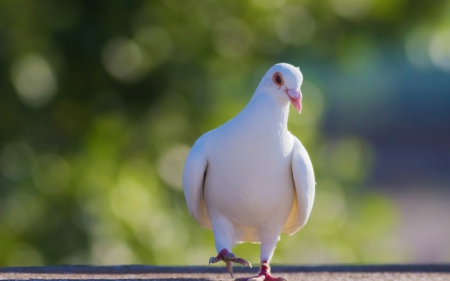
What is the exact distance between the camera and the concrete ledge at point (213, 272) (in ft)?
16.0

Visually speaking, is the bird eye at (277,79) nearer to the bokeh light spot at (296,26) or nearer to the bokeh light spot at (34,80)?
the bokeh light spot at (34,80)

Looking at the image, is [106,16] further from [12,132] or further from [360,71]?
[360,71]

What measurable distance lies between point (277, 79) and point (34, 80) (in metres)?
5.04

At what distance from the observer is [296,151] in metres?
4.39

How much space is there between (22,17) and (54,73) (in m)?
0.69

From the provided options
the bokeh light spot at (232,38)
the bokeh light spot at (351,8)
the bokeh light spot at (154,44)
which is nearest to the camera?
the bokeh light spot at (154,44)

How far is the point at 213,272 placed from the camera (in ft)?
17.2

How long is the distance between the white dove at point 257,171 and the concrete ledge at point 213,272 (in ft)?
1.78

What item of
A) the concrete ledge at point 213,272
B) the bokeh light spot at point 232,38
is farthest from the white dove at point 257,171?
the bokeh light spot at point 232,38

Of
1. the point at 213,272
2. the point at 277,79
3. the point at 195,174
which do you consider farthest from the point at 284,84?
the point at 213,272

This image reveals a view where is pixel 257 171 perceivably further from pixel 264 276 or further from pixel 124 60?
pixel 124 60

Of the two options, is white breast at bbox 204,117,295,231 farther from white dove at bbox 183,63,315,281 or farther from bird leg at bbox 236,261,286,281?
bird leg at bbox 236,261,286,281

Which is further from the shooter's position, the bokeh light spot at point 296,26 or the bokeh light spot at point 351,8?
the bokeh light spot at point 351,8

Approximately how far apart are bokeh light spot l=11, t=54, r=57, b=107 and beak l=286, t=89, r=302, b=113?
489 cm
